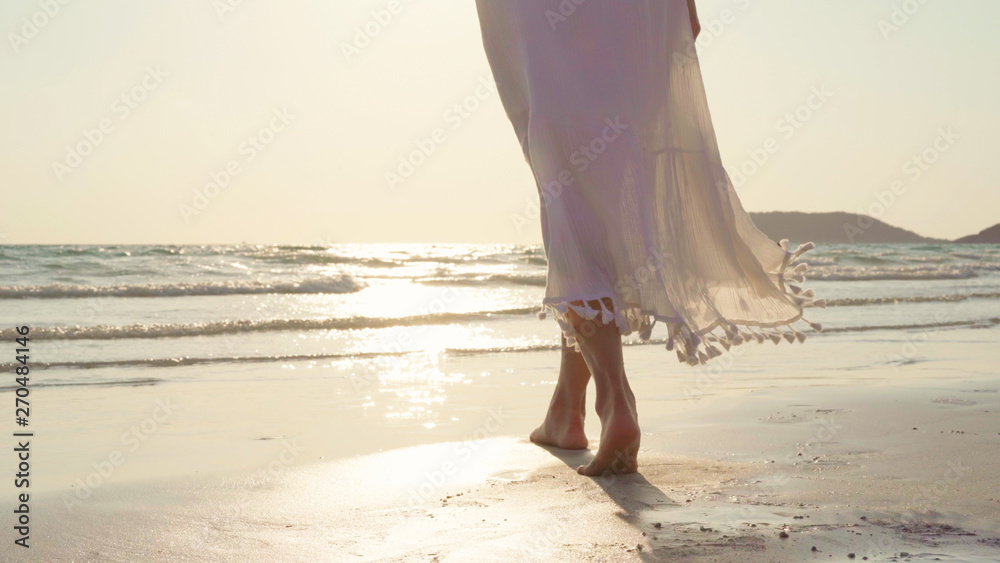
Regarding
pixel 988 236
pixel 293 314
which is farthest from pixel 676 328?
pixel 988 236

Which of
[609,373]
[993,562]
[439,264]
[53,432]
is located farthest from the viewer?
[439,264]

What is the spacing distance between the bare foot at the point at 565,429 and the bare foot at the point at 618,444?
409mm

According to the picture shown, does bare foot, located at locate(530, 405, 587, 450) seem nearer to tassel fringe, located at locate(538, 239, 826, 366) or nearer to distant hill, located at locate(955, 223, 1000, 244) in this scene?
tassel fringe, located at locate(538, 239, 826, 366)

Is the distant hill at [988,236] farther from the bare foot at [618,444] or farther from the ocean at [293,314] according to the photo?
the bare foot at [618,444]

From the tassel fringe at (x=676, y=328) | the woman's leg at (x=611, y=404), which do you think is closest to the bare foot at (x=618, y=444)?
the woman's leg at (x=611, y=404)

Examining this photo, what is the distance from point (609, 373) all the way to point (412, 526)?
71cm

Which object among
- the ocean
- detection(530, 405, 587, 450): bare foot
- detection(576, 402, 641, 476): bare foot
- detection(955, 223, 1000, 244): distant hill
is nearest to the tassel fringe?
detection(576, 402, 641, 476): bare foot

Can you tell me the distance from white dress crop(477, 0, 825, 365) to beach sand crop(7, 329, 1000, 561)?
429 mm

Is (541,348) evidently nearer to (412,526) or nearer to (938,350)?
(938,350)

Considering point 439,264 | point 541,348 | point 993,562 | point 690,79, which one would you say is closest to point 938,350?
point 541,348

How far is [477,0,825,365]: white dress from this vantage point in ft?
7.32

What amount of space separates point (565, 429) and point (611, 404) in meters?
0.47

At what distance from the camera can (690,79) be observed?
2.47 m

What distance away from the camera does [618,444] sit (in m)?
2.22
